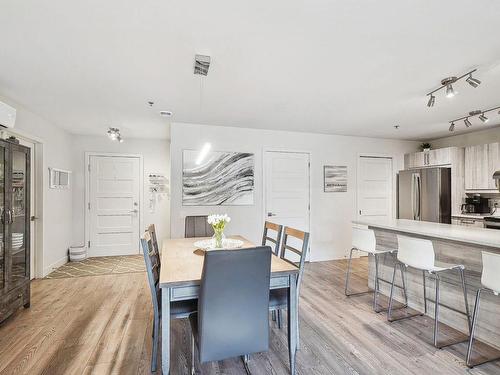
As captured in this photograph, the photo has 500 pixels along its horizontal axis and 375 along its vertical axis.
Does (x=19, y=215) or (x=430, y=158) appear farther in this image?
(x=430, y=158)

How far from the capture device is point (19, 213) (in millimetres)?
2885

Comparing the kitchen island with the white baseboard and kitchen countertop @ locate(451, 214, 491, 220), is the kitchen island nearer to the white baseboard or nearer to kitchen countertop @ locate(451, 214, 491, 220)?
kitchen countertop @ locate(451, 214, 491, 220)

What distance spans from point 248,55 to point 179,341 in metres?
2.50

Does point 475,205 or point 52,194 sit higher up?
point 52,194

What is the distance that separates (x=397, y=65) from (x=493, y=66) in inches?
32.4

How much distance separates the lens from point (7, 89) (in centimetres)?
287

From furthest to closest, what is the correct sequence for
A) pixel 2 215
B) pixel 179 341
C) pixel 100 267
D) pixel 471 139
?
pixel 471 139
pixel 100 267
pixel 2 215
pixel 179 341

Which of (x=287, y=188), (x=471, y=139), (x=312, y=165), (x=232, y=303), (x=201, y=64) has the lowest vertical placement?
(x=232, y=303)

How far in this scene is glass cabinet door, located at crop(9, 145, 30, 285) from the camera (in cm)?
277

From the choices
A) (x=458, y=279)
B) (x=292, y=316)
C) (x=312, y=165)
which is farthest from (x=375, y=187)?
(x=292, y=316)

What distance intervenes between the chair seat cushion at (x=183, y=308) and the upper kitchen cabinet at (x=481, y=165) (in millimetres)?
4948

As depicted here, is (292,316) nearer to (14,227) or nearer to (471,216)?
(14,227)

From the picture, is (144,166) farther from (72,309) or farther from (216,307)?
(216,307)

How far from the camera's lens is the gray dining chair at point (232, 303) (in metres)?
1.54
